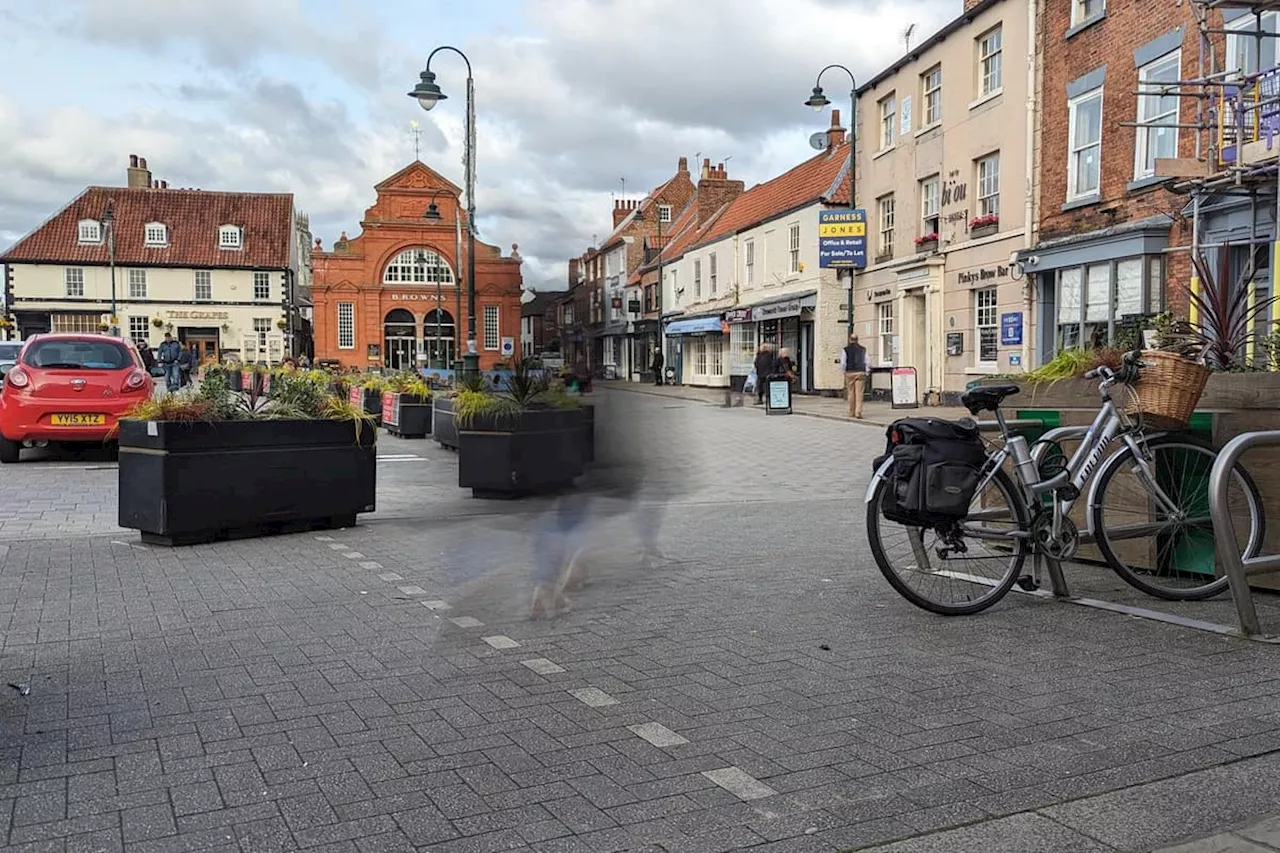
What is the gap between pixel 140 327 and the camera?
60281 millimetres

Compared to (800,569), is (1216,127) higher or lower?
higher

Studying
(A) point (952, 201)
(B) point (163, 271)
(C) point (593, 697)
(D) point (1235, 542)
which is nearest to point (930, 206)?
(A) point (952, 201)

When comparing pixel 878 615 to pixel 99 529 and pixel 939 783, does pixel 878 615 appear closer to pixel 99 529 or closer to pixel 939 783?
pixel 939 783

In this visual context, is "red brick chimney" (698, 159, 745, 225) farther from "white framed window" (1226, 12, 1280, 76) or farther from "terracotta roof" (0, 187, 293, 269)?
"white framed window" (1226, 12, 1280, 76)

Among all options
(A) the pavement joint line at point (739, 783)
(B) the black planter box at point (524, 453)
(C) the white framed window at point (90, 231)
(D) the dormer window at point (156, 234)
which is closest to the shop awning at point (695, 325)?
(B) the black planter box at point (524, 453)

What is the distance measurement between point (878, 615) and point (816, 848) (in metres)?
2.61

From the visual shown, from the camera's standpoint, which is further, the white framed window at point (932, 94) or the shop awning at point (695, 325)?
the shop awning at point (695, 325)

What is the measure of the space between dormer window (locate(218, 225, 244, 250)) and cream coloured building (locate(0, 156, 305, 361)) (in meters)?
0.06

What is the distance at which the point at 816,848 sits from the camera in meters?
2.76

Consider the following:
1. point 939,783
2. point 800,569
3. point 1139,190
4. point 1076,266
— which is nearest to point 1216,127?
point 1139,190

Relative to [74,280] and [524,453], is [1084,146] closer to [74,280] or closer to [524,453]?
[524,453]

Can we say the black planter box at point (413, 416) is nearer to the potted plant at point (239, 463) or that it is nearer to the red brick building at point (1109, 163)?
the potted plant at point (239, 463)

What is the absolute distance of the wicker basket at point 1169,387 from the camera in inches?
205

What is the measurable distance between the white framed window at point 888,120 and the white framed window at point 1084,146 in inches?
314
